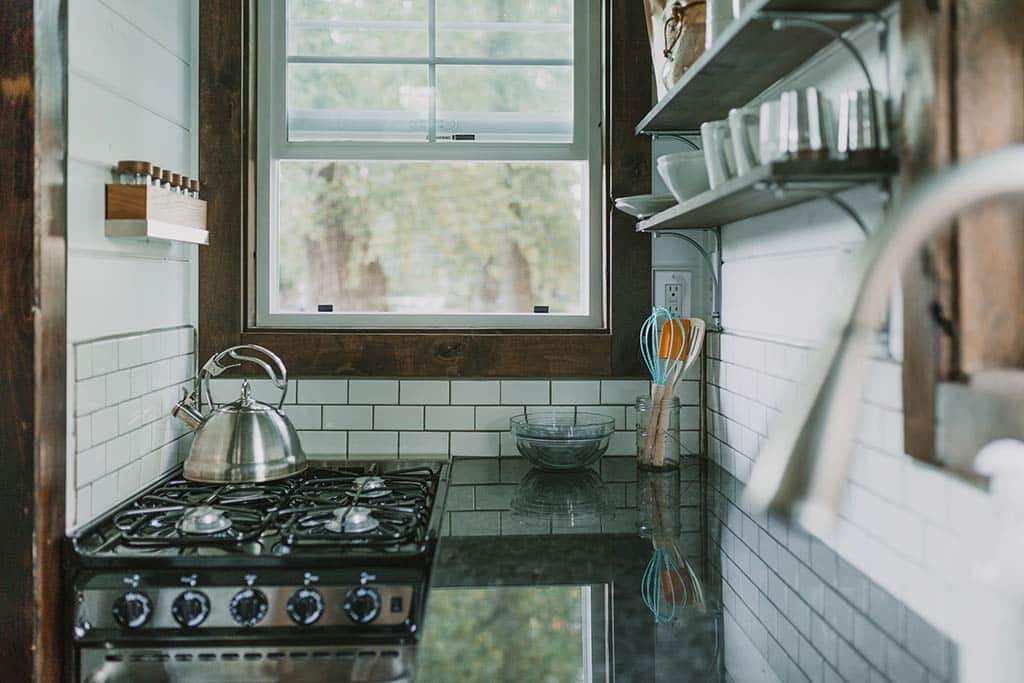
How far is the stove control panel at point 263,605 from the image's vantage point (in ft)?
5.47

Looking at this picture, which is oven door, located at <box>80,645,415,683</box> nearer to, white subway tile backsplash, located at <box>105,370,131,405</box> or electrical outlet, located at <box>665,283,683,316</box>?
white subway tile backsplash, located at <box>105,370,131,405</box>

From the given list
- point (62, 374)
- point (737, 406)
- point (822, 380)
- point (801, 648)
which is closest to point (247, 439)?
point (62, 374)

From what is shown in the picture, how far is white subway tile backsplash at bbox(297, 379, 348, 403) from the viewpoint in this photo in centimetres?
256

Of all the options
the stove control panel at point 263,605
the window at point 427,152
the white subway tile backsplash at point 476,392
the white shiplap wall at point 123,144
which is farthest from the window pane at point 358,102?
the stove control panel at point 263,605

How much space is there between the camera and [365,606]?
1.66 metres

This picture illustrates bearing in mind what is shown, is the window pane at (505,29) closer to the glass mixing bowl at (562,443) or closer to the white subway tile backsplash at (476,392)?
the white subway tile backsplash at (476,392)

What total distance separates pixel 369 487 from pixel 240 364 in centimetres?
66

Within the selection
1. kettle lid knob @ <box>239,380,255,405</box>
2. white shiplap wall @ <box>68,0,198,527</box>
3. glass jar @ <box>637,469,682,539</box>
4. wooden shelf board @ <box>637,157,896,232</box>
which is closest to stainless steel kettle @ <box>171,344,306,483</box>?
kettle lid knob @ <box>239,380,255,405</box>

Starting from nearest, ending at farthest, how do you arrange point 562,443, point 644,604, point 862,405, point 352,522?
point 644,604, point 862,405, point 352,522, point 562,443

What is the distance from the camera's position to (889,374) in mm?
1421

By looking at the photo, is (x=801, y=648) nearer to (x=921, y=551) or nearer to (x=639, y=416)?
(x=921, y=551)

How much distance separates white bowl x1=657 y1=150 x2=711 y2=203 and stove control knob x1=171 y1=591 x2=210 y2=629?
4.08ft

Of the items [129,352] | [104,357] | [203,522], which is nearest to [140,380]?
[129,352]

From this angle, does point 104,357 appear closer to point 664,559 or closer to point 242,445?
point 242,445
